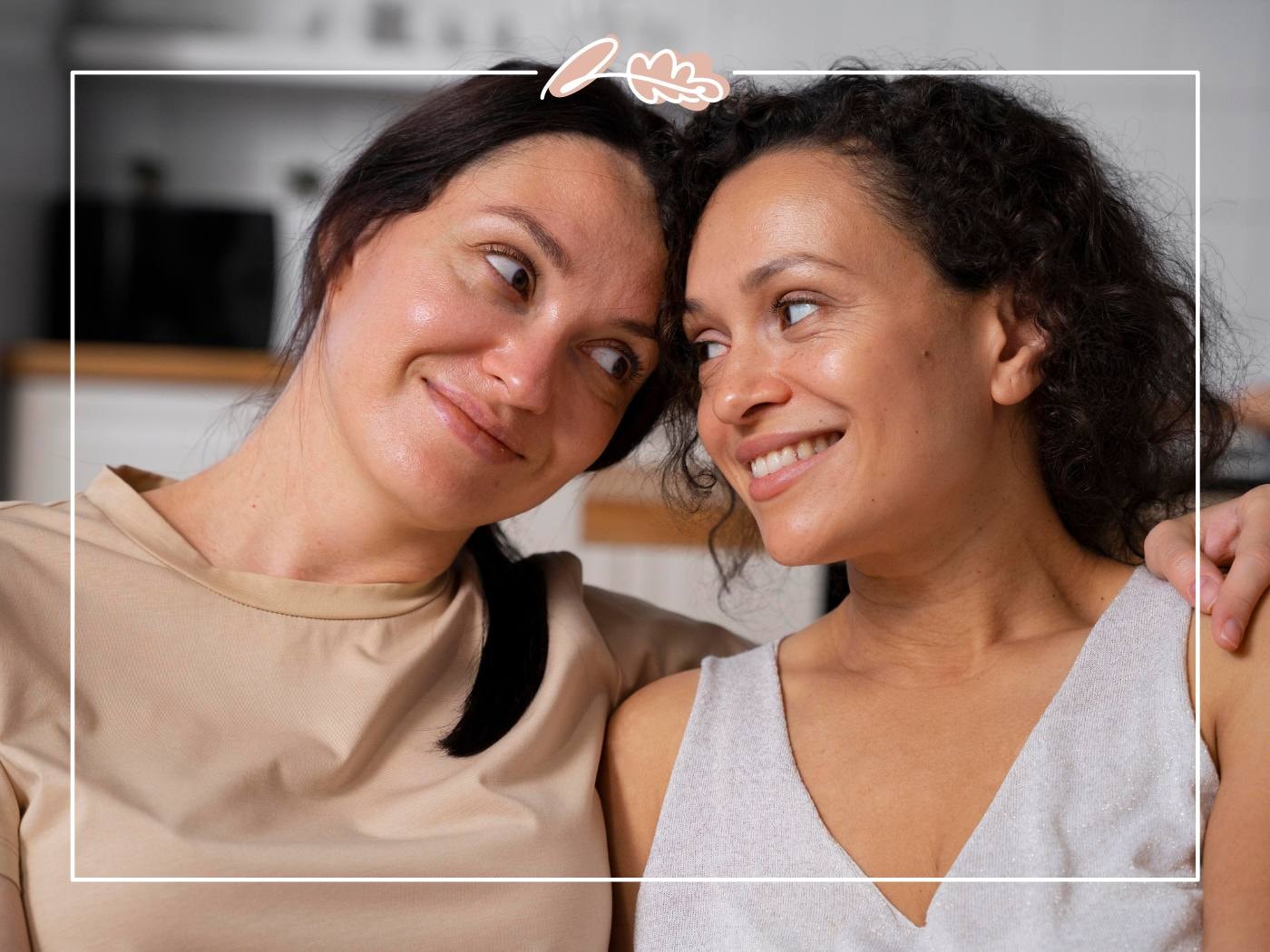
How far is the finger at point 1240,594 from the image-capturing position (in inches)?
34.2

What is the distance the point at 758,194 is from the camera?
0.98m

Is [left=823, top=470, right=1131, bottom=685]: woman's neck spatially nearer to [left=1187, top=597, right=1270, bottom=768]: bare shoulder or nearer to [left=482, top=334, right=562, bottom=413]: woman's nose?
[left=1187, top=597, right=1270, bottom=768]: bare shoulder

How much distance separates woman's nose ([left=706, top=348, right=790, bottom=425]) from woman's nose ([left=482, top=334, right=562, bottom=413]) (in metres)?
0.13

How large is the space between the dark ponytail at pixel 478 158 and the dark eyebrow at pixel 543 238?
0.07 meters

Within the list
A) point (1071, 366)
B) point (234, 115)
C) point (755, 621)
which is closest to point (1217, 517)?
point (1071, 366)

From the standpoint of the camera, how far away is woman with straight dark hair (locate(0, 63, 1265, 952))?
0.89 meters

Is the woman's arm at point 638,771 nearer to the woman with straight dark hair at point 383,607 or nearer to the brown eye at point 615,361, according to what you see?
the woman with straight dark hair at point 383,607

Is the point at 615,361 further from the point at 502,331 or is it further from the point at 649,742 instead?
the point at 649,742

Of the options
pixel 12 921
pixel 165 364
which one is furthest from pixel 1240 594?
pixel 165 364

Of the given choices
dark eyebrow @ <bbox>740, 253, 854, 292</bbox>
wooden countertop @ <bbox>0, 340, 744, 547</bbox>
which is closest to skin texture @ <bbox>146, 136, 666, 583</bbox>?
dark eyebrow @ <bbox>740, 253, 854, 292</bbox>

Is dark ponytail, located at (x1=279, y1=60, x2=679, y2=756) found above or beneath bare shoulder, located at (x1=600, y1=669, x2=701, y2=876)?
above

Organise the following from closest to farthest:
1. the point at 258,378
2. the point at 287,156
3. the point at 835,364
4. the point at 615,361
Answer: the point at 835,364 → the point at 615,361 → the point at 258,378 → the point at 287,156

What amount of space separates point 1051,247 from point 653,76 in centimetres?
33

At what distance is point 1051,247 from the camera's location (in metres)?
1.01
